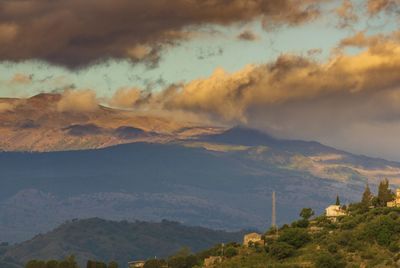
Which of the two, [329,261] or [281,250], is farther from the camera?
[281,250]

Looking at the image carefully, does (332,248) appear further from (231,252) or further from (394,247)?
(231,252)

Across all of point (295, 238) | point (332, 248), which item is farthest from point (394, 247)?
point (295, 238)

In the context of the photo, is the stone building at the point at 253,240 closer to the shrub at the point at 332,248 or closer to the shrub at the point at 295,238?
the shrub at the point at 295,238

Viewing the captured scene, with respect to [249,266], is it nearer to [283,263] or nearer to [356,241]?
[283,263]

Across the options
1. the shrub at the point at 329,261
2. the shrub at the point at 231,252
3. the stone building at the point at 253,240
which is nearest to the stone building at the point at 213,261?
the shrub at the point at 231,252

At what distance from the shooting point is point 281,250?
163 m

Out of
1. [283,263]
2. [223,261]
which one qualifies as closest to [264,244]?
[223,261]

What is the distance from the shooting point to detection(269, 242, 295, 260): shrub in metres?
162

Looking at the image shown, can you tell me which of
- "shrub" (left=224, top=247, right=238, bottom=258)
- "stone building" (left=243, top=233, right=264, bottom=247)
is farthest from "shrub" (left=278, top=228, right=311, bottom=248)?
"stone building" (left=243, top=233, right=264, bottom=247)

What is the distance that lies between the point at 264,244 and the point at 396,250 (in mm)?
31340

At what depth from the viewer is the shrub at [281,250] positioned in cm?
16238

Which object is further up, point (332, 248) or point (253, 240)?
point (253, 240)

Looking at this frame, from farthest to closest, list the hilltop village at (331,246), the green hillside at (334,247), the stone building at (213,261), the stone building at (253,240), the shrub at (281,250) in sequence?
the stone building at (253,240) < the stone building at (213,261) < the shrub at (281,250) < the hilltop village at (331,246) < the green hillside at (334,247)

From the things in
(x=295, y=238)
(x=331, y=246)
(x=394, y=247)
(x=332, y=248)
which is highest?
(x=295, y=238)
